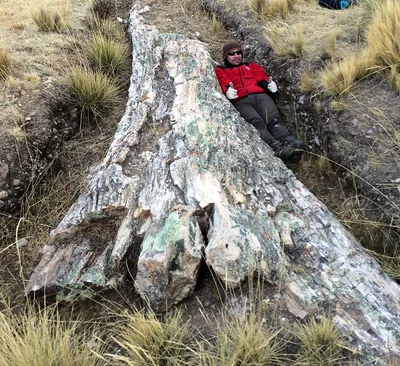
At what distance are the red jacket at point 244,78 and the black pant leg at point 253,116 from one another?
80 millimetres

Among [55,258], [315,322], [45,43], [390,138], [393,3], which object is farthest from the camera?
[45,43]

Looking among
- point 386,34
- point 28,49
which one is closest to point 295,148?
point 386,34

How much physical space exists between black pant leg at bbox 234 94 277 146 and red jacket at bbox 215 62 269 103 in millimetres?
80

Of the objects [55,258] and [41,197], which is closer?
[55,258]

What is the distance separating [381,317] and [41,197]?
2.72 m

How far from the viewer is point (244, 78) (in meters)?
4.37

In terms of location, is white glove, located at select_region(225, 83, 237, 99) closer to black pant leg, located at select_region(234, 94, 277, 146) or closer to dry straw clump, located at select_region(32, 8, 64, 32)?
black pant leg, located at select_region(234, 94, 277, 146)

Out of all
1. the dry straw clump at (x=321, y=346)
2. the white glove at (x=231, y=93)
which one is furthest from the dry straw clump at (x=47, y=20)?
the dry straw clump at (x=321, y=346)

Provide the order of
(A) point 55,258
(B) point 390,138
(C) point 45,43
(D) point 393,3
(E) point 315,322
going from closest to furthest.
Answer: (E) point 315,322 < (A) point 55,258 < (B) point 390,138 < (D) point 393,3 < (C) point 45,43

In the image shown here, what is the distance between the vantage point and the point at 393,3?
4.08 meters

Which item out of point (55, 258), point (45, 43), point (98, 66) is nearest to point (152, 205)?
point (55, 258)

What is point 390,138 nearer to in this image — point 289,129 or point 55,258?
point 289,129

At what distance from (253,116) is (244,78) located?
622mm

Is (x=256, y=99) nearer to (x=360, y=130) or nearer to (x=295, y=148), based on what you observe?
(x=295, y=148)
